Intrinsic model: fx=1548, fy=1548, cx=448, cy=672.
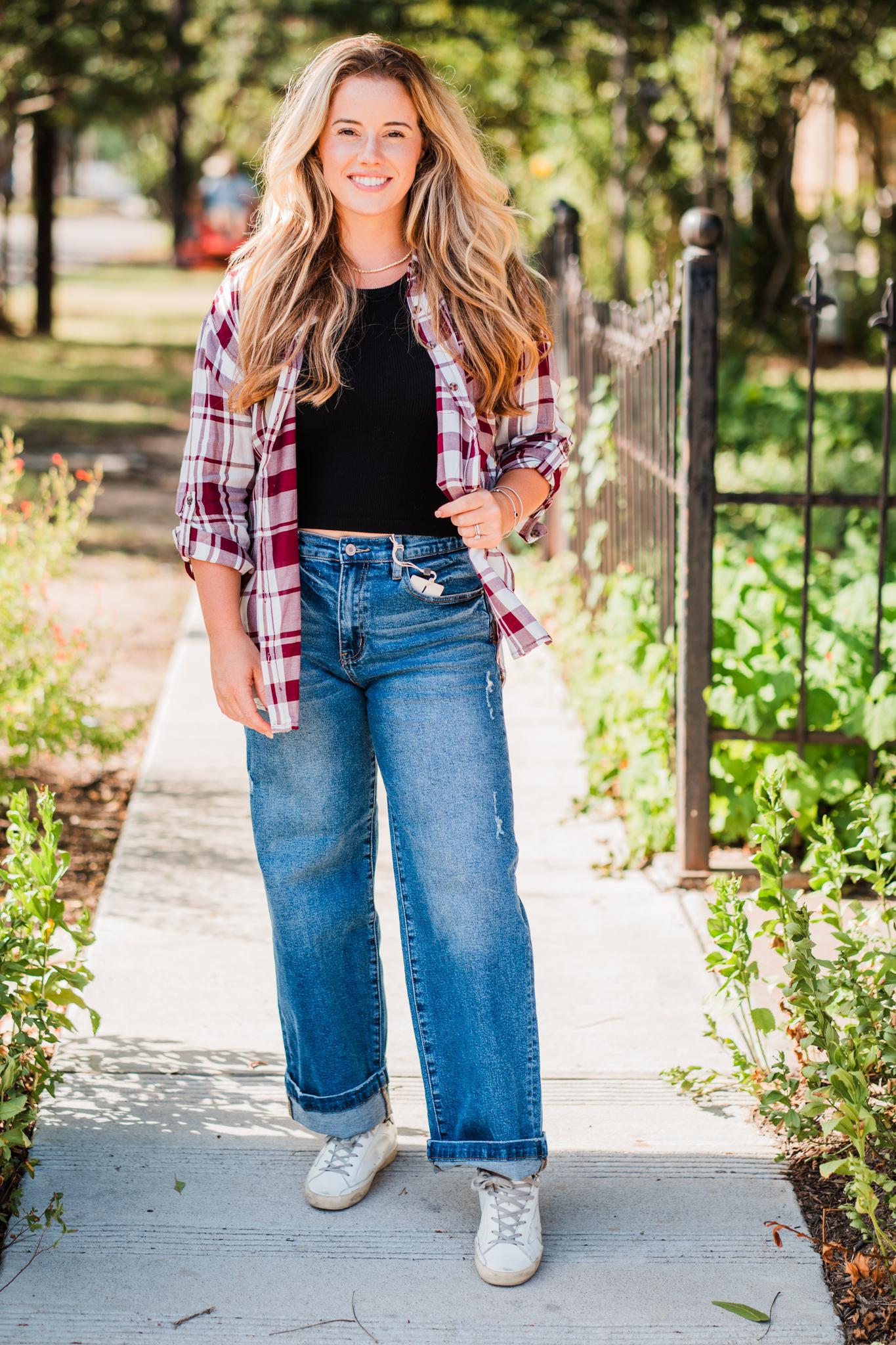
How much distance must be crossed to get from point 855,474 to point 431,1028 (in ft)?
20.4

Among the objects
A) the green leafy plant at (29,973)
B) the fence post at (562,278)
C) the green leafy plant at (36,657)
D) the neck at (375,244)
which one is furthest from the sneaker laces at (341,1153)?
the fence post at (562,278)

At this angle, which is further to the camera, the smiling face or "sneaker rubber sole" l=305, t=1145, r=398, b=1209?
"sneaker rubber sole" l=305, t=1145, r=398, b=1209

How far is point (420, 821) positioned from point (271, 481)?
1.91ft

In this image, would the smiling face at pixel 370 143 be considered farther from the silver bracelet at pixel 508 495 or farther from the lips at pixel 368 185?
the silver bracelet at pixel 508 495

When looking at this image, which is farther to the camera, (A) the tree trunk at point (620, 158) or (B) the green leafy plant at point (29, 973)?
(A) the tree trunk at point (620, 158)

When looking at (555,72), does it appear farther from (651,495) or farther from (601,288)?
(651,495)

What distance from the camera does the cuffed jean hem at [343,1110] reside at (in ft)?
8.73

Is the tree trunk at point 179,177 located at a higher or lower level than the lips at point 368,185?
higher

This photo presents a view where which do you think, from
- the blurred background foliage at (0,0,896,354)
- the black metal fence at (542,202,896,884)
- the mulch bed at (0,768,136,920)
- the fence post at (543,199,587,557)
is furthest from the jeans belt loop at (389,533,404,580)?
the blurred background foliage at (0,0,896,354)

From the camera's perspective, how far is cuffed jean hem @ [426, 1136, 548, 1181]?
2479mm

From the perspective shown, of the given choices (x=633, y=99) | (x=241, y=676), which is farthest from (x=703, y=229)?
(x=633, y=99)

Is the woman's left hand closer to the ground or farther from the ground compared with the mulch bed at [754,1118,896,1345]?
farther from the ground

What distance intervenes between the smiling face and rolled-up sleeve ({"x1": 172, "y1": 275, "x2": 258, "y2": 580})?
0.25 m

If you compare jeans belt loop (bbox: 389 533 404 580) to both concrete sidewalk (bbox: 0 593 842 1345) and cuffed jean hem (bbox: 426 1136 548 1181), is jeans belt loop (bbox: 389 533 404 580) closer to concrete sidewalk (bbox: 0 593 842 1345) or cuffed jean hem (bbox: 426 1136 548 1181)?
cuffed jean hem (bbox: 426 1136 548 1181)
